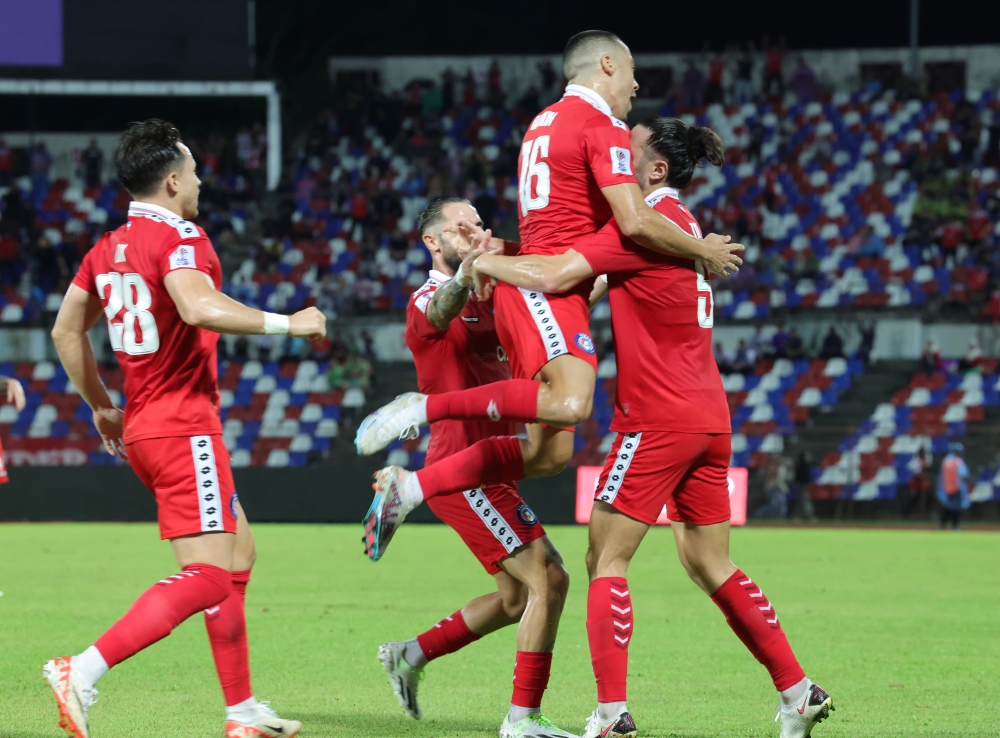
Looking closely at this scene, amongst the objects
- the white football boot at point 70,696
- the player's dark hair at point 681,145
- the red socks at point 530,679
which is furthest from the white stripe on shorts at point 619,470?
the white football boot at point 70,696

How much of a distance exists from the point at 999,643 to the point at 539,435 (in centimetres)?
467

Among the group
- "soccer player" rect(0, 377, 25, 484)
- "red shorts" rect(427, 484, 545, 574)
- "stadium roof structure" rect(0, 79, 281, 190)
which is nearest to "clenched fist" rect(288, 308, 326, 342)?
"red shorts" rect(427, 484, 545, 574)

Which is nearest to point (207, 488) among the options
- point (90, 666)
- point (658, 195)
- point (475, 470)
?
point (90, 666)

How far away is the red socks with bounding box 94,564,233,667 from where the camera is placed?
4512 millimetres

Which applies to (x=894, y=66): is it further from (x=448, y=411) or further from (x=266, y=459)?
(x=448, y=411)

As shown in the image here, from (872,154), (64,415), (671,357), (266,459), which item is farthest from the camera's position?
(872,154)

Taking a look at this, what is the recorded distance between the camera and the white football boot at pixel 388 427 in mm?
5266

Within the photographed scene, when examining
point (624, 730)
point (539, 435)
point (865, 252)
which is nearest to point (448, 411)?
point (539, 435)

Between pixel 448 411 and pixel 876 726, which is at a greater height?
pixel 448 411

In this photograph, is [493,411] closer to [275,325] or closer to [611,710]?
[275,325]

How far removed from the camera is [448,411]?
5336mm

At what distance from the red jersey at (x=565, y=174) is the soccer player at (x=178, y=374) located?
1.15 metres

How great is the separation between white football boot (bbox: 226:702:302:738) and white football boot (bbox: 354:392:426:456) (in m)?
1.12

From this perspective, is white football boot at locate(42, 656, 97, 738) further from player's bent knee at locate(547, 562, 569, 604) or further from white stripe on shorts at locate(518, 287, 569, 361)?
white stripe on shorts at locate(518, 287, 569, 361)
